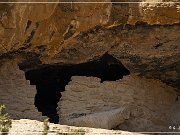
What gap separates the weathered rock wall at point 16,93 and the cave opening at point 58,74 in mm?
404

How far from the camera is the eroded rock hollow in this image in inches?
319

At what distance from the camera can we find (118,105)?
344 inches

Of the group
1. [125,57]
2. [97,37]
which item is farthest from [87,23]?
[125,57]

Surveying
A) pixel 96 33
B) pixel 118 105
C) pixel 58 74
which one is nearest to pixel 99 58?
pixel 96 33

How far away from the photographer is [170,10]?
8.02 meters

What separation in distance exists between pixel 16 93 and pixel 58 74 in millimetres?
1435

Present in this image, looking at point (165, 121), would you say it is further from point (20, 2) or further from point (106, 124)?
point (20, 2)

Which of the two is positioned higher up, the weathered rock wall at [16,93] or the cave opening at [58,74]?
the cave opening at [58,74]

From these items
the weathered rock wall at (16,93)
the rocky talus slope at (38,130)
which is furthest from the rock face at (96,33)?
the rocky talus slope at (38,130)

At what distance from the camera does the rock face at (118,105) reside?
850 cm

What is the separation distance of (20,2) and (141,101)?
8.17 feet

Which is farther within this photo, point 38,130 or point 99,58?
point 99,58

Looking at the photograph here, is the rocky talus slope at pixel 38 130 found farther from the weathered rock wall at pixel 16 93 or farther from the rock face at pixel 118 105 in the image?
the weathered rock wall at pixel 16 93

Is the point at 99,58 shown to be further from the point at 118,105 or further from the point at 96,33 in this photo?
the point at 118,105
